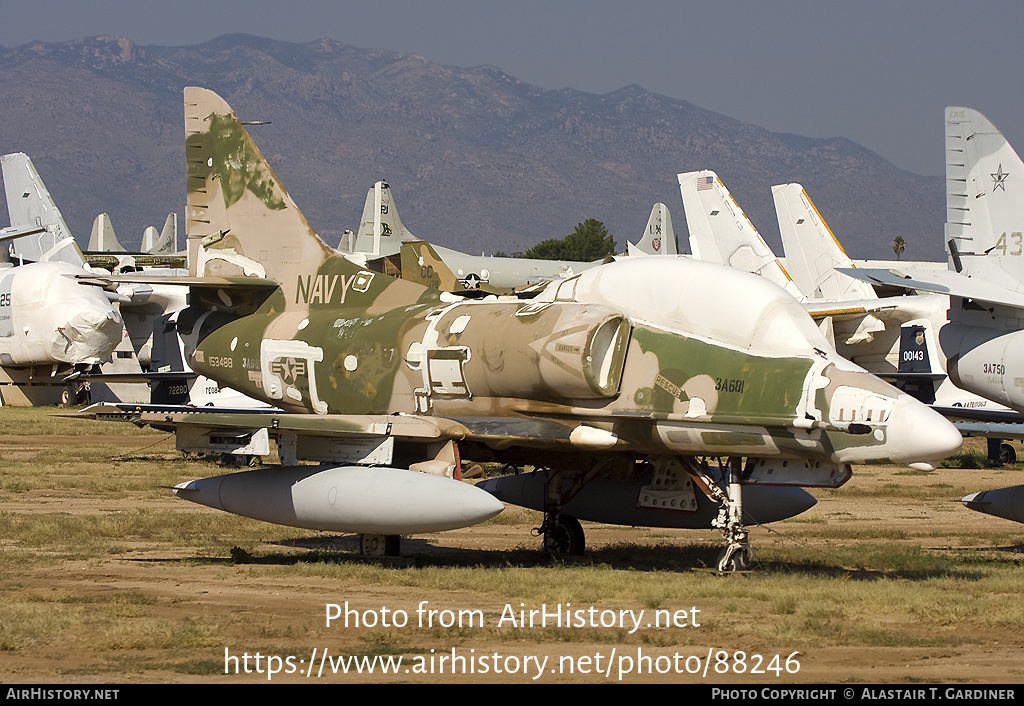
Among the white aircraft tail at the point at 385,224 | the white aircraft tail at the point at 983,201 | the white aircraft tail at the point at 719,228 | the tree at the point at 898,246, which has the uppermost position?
the tree at the point at 898,246

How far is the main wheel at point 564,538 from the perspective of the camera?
44.6 feet

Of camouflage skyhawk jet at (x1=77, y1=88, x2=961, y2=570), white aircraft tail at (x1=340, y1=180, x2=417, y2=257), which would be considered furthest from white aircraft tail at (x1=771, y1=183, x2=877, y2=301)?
white aircraft tail at (x1=340, y1=180, x2=417, y2=257)

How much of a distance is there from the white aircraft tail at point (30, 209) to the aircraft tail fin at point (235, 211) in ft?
107

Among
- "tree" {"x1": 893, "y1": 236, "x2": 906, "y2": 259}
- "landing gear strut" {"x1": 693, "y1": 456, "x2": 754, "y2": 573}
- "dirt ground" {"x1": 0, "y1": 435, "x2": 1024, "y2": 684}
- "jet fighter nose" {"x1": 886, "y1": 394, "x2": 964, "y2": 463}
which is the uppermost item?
"tree" {"x1": 893, "y1": 236, "x2": 906, "y2": 259}

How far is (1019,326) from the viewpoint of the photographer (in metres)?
15.1

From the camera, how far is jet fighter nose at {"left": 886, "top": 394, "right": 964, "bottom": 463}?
10.4 meters

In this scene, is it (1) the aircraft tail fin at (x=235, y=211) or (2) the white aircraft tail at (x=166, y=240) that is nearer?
(1) the aircraft tail fin at (x=235, y=211)

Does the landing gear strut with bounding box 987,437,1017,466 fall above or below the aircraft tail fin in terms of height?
below

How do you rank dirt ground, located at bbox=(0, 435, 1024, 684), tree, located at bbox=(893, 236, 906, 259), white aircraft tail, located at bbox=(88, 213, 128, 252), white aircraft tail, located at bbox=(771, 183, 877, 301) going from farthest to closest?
tree, located at bbox=(893, 236, 906, 259), white aircraft tail, located at bbox=(88, 213, 128, 252), white aircraft tail, located at bbox=(771, 183, 877, 301), dirt ground, located at bbox=(0, 435, 1024, 684)

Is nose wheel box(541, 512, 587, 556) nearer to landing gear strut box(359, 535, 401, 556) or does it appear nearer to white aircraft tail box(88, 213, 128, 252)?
landing gear strut box(359, 535, 401, 556)

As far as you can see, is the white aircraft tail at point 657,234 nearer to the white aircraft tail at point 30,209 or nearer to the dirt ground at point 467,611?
the white aircraft tail at point 30,209

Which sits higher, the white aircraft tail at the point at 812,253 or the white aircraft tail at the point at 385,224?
the white aircraft tail at the point at 385,224

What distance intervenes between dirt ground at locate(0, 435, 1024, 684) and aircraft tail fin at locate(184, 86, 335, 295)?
3526 mm

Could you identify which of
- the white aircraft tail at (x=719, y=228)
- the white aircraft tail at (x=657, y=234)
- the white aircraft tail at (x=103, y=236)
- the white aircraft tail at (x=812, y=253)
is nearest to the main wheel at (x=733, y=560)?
the white aircraft tail at (x=719, y=228)
